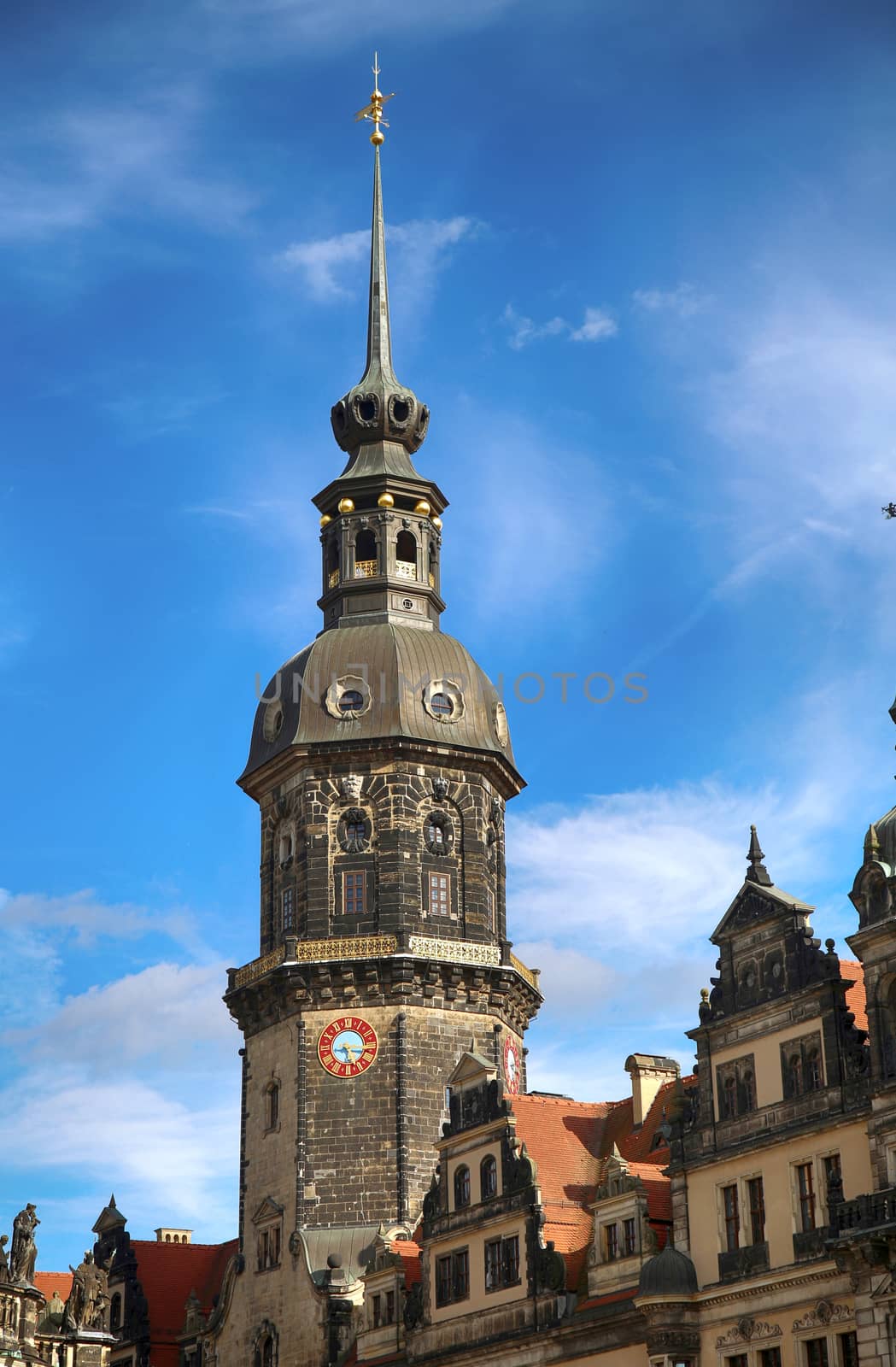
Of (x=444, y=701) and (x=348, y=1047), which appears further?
(x=444, y=701)

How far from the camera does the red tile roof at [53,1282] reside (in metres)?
79.5

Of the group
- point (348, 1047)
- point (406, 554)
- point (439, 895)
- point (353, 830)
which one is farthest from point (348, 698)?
point (348, 1047)

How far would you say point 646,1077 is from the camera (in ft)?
191

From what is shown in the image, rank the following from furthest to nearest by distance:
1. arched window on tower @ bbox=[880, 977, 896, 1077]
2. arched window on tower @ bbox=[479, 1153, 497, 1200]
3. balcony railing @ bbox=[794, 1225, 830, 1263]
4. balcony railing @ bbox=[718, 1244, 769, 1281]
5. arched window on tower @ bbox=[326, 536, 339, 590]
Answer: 1. arched window on tower @ bbox=[326, 536, 339, 590]
2. arched window on tower @ bbox=[479, 1153, 497, 1200]
3. balcony railing @ bbox=[718, 1244, 769, 1281]
4. balcony railing @ bbox=[794, 1225, 830, 1263]
5. arched window on tower @ bbox=[880, 977, 896, 1077]

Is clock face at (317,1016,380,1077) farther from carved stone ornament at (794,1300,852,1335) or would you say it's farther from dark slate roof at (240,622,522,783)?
carved stone ornament at (794,1300,852,1335)

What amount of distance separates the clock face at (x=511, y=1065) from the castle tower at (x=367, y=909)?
0.09 meters

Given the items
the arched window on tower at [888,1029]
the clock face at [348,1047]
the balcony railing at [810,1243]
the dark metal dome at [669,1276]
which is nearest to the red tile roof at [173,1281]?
the clock face at [348,1047]

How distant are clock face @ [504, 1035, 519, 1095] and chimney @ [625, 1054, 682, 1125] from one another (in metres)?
7.66

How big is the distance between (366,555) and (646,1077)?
22.0 metres

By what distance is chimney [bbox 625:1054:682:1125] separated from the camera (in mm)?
57656

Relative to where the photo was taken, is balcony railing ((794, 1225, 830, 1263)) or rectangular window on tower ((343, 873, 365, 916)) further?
rectangular window on tower ((343, 873, 365, 916))

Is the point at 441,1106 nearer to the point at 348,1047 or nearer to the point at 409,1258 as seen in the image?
the point at 348,1047

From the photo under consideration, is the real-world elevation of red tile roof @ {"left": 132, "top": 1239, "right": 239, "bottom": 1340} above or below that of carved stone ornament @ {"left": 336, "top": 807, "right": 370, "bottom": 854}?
below

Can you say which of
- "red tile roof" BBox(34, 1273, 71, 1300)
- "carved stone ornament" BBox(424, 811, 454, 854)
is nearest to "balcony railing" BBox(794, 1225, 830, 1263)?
"carved stone ornament" BBox(424, 811, 454, 854)
